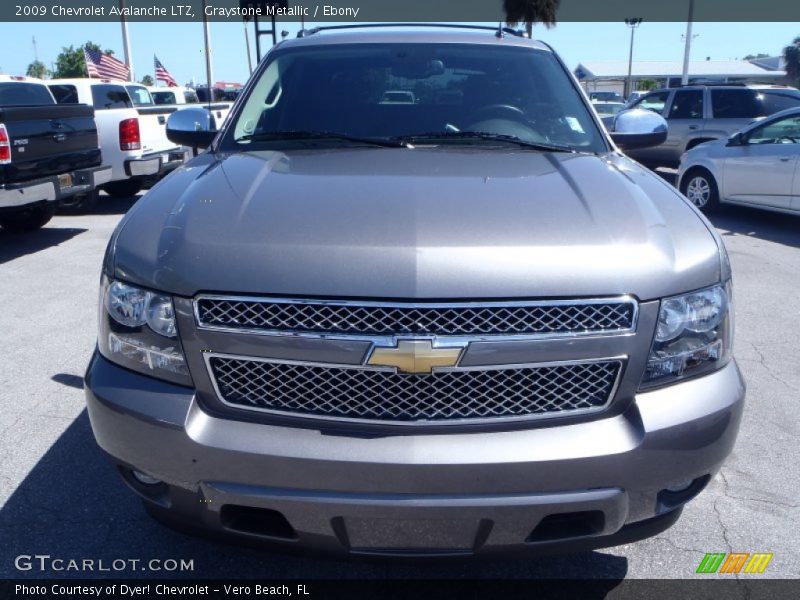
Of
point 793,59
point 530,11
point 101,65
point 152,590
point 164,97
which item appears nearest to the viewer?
point 152,590

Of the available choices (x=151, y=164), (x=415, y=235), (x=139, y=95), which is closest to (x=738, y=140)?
(x=151, y=164)

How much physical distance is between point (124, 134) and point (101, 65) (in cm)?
1111

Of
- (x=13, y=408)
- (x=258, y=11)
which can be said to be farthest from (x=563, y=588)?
(x=258, y=11)

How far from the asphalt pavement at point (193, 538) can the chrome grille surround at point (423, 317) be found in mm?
704

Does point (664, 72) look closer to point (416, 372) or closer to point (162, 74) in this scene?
point (162, 74)

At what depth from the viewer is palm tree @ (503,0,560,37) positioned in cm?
4262

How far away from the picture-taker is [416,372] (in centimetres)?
208

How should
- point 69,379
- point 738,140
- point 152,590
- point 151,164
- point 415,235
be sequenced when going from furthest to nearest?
point 151,164, point 738,140, point 69,379, point 152,590, point 415,235

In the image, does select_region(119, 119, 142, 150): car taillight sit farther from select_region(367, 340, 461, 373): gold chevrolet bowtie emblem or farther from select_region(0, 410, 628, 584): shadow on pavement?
select_region(367, 340, 461, 373): gold chevrolet bowtie emblem

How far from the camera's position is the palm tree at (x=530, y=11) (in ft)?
140

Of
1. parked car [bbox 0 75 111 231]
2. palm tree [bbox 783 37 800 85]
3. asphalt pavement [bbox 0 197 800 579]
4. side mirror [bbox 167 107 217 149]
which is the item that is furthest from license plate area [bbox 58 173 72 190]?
palm tree [bbox 783 37 800 85]

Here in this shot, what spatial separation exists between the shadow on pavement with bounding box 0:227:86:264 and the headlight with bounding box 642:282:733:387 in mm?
7319

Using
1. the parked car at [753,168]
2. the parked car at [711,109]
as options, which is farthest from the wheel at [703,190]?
the parked car at [711,109]

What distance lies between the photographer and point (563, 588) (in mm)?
2699
